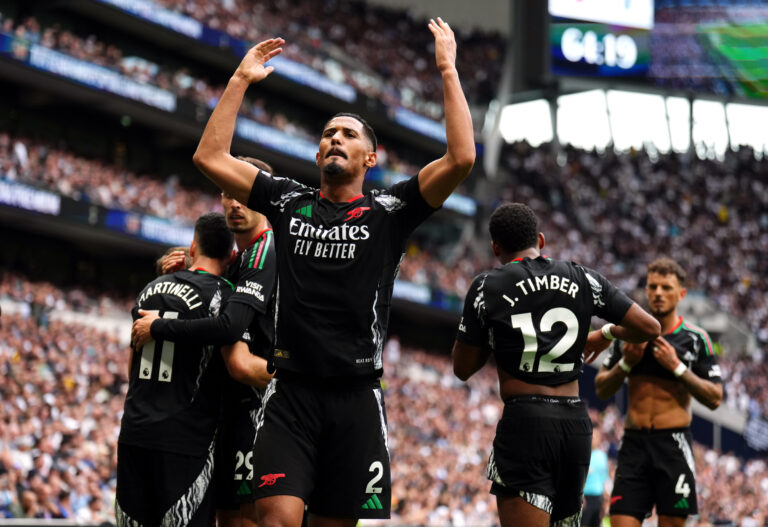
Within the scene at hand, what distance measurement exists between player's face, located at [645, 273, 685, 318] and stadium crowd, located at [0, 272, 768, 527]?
4076mm

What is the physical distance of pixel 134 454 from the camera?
18.5ft

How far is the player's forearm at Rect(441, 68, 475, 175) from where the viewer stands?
4.78m

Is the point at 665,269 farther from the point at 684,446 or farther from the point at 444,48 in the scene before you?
the point at 444,48

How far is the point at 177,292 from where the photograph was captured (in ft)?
19.2

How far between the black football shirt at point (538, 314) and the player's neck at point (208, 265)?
5.00 feet

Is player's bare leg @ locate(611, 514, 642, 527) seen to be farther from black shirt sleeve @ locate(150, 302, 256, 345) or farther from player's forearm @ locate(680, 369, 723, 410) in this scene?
black shirt sleeve @ locate(150, 302, 256, 345)

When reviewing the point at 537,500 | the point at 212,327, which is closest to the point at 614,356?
the point at 537,500

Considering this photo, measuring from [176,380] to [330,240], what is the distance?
143cm

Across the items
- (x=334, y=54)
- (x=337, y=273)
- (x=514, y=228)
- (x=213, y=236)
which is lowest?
(x=337, y=273)

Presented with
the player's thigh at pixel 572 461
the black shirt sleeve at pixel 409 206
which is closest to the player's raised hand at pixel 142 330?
the black shirt sleeve at pixel 409 206

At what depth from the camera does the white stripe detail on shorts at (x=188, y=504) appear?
552 cm

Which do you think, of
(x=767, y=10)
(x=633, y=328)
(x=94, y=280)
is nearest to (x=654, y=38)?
(x=767, y=10)

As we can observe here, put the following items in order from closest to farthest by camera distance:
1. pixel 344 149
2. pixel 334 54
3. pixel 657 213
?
1. pixel 344 149
2. pixel 334 54
3. pixel 657 213

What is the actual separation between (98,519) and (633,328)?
9.66m
